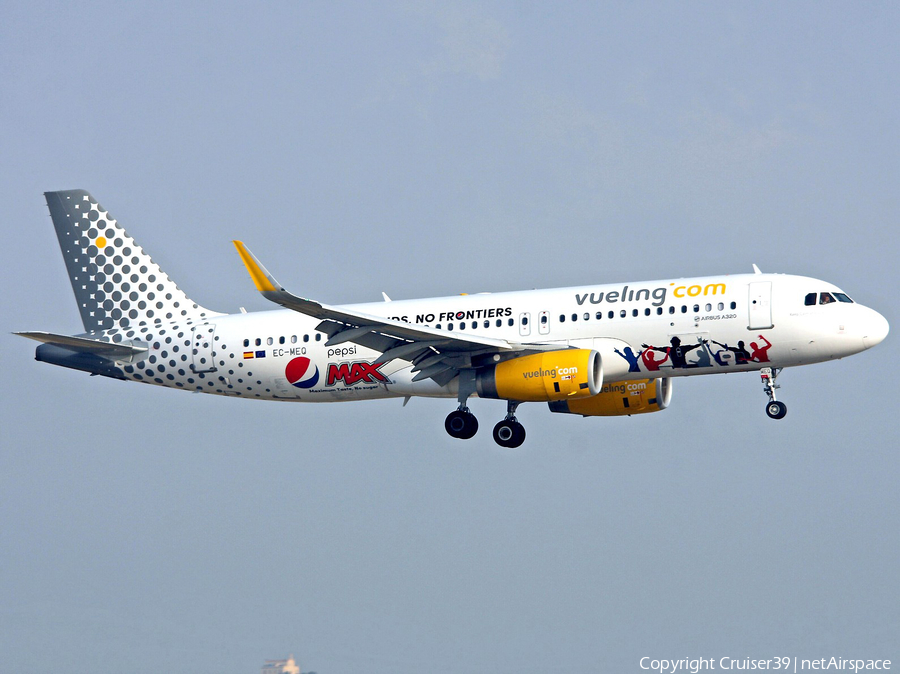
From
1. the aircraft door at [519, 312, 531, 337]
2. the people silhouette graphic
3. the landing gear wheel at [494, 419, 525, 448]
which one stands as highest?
the aircraft door at [519, 312, 531, 337]

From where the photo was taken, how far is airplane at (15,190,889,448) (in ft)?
134

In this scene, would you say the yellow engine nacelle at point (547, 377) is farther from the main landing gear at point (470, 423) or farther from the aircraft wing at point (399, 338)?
the main landing gear at point (470, 423)

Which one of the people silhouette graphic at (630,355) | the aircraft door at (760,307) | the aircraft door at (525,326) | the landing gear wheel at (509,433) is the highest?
the aircraft door at (760,307)

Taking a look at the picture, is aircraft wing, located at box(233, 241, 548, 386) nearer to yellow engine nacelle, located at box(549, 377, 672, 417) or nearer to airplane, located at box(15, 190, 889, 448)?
airplane, located at box(15, 190, 889, 448)

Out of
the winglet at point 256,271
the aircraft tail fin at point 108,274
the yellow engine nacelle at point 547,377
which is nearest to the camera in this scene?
the winglet at point 256,271

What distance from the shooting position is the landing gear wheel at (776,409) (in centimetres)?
4194

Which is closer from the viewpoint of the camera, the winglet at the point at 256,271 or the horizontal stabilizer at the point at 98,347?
the winglet at the point at 256,271

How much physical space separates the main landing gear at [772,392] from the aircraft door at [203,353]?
62.6ft

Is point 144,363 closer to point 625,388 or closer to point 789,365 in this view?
point 625,388

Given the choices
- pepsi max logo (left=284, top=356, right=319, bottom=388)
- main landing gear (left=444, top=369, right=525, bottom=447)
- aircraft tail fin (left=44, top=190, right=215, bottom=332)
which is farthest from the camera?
aircraft tail fin (left=44, top=190, right=215, bottom=332)

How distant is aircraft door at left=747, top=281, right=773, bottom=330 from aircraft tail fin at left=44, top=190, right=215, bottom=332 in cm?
1982

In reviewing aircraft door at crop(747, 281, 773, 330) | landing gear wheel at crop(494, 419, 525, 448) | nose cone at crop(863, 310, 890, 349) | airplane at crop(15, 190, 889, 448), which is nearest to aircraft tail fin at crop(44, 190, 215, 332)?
airplane at crop(15, 190, 889, 448)

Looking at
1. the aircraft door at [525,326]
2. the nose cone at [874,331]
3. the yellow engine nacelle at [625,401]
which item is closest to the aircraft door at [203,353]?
the aircraft door at [525,326]

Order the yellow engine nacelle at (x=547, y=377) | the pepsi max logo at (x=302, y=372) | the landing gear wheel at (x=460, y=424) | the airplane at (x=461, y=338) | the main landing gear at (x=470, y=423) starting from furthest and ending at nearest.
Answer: the pepsi max logo at (x=302, y=372), the landing gear wheel at (x=460, y=424), the main landing gear at (x=470, y=423), the airplane at (x=461, y=338), the yellow engine nacelle at (x=547, y=377)
